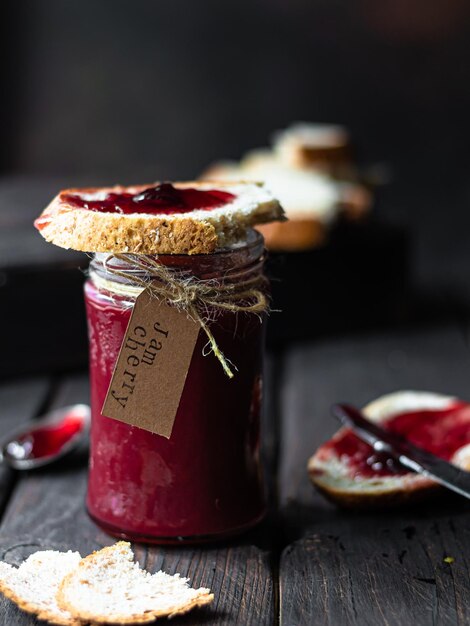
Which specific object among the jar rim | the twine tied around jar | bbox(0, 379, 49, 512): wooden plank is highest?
the jar rim

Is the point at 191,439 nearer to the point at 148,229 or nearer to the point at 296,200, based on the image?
the point at 148,229

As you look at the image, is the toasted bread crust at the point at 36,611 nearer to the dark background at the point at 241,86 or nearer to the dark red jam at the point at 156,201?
the dark red jam at the point at 156,201

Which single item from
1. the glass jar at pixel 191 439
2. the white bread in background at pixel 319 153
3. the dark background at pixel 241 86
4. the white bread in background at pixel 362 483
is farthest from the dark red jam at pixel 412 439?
the dark background at pixel 241 86

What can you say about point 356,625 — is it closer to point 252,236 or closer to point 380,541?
point 380,541

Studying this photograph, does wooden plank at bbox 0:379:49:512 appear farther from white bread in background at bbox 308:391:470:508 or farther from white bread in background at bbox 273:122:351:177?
white bread in background at bbox 273:122:351:177

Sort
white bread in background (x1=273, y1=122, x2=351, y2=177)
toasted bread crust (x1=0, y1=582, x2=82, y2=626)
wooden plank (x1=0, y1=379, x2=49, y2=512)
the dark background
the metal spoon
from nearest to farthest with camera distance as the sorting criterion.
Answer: toasted bread crust (x1=0, y1=582, x2=82, y2=626) < the metal spoon < wooden plank (x1=0, y1=379, x2=49, y2=512) < white bread in background (x1=273, y1=122, x2=351, y2=177) < the dark background

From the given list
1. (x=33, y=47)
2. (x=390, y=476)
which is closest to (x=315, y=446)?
(x=390, y=476)

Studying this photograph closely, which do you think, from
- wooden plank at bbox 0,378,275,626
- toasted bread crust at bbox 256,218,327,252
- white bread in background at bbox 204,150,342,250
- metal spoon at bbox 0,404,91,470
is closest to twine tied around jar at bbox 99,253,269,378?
wooden plank at bbox 0,378,275,626
